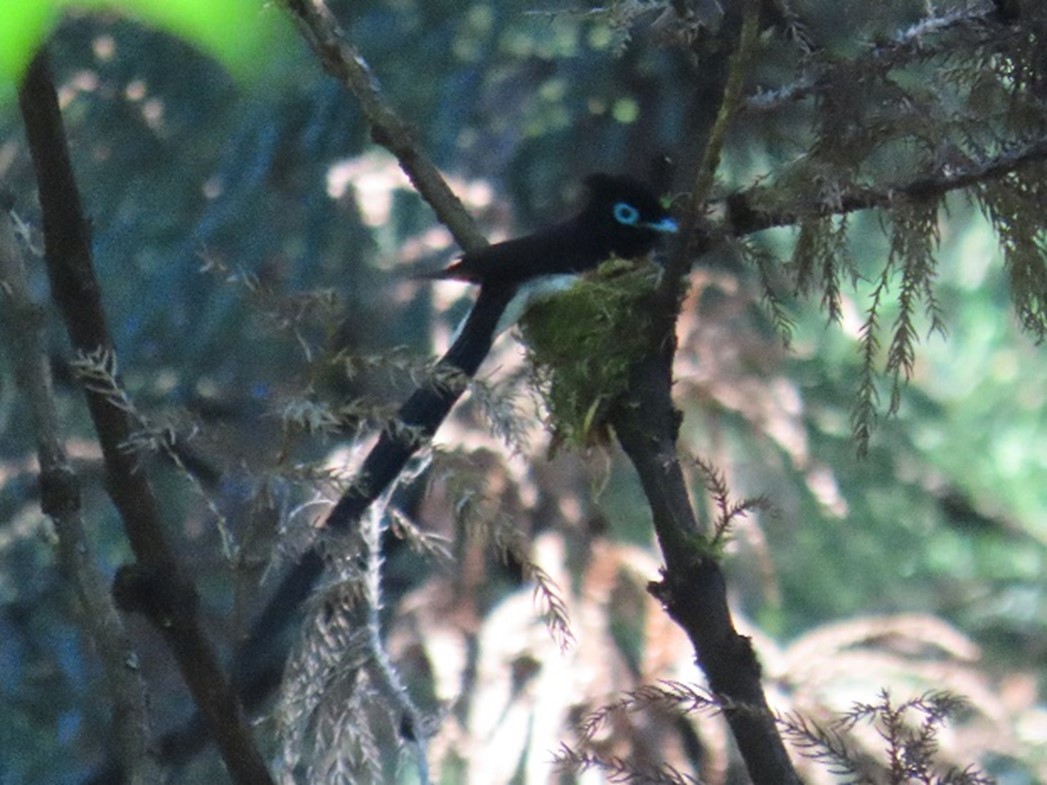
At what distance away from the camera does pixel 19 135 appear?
215 inches

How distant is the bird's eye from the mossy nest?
0.59m

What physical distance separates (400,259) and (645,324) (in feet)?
10.7

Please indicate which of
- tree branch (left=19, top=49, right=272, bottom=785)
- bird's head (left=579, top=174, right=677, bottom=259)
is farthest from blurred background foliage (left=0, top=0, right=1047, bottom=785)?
tree branch (left=19, top=49, right=272, bottom=785)

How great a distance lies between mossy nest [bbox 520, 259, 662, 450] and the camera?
2205 mm

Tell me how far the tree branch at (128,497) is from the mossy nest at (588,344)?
66 centimetres

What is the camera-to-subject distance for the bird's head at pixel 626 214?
347 centimetres

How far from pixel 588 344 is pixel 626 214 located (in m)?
1.19

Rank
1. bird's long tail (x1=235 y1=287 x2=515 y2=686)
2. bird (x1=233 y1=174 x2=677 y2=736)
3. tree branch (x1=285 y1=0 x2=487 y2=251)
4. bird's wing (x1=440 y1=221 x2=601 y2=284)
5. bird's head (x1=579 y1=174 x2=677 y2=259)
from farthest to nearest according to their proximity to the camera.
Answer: bird's head (x1=579 y1=174 x2=677 y2=259), bird's wing (x1=440 y1=221 x2=601 y2=284), tree branch (x1=285 y1=0 x2=487 y2=251), bird (x1=233 y1=174 x2=677 y2=736), bird's long tail (x1=235 y1=287 x2=515 y2=686)

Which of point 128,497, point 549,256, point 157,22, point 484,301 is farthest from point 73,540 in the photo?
point 549,256

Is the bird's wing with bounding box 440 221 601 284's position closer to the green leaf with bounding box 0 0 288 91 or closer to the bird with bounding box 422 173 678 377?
the bird with bounding box 422 173 678 377

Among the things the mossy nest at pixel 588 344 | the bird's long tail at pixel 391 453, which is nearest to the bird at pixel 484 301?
the bird's long tail at pixel 391 453

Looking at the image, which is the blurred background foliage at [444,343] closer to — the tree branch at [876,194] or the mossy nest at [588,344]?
the mossy nest at [588,344]

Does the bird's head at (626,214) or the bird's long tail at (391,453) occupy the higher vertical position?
the bird's head at (626,214)

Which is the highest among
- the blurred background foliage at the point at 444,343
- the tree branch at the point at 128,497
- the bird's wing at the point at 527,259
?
the blurred background foliage at the point at 444,343
